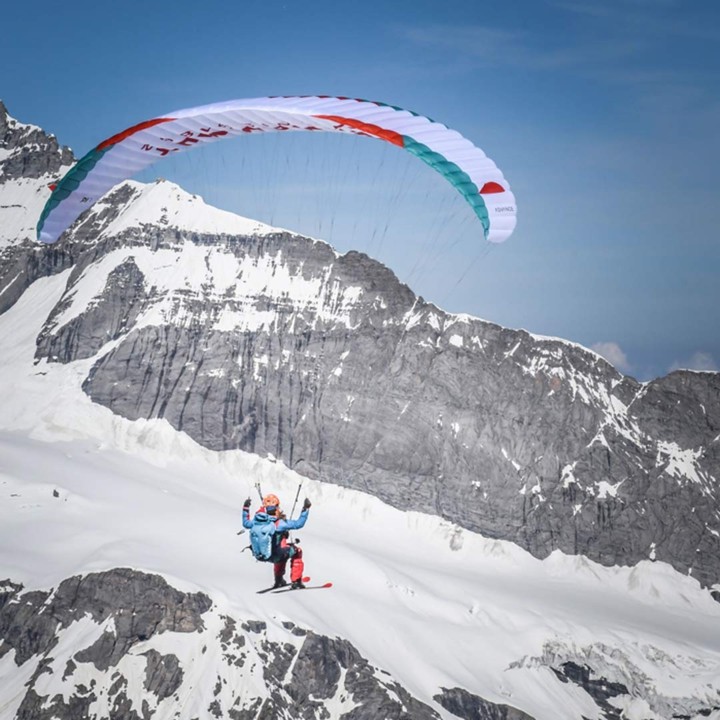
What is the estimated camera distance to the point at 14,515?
182 m

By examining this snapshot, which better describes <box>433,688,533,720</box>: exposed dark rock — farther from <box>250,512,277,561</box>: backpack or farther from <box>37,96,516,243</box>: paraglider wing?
<box>250,512,277,561</box>: backpack

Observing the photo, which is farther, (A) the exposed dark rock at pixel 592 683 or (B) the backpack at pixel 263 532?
(A) the exposed dark rock at pixel 592 683

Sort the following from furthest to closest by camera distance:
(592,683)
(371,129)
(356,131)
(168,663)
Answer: (592,683)
(168,663)
(356,131)
(371,129)

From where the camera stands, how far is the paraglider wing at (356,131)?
64.1m

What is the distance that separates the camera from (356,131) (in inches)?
2576

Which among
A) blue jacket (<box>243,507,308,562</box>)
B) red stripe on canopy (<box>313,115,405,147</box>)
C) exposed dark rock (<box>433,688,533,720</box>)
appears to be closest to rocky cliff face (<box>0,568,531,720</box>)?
exposed dark rock (<box>433,688,533,720</box>)

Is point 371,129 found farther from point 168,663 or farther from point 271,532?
point 168,663

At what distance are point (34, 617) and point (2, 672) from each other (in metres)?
8.69

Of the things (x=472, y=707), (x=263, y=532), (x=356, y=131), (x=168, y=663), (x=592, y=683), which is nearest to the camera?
(x=263, y=532)

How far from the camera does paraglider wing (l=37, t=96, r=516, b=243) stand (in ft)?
210

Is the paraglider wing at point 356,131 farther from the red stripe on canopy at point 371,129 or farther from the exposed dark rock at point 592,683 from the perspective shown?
the exposed dark rock at point 592,683

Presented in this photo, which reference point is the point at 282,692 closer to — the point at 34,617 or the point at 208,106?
the point at 34,617

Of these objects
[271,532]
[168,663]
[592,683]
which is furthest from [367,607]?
[271,532]

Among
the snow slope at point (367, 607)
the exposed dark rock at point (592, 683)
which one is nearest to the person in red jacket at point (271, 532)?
the snow slope at point (367, 607)
